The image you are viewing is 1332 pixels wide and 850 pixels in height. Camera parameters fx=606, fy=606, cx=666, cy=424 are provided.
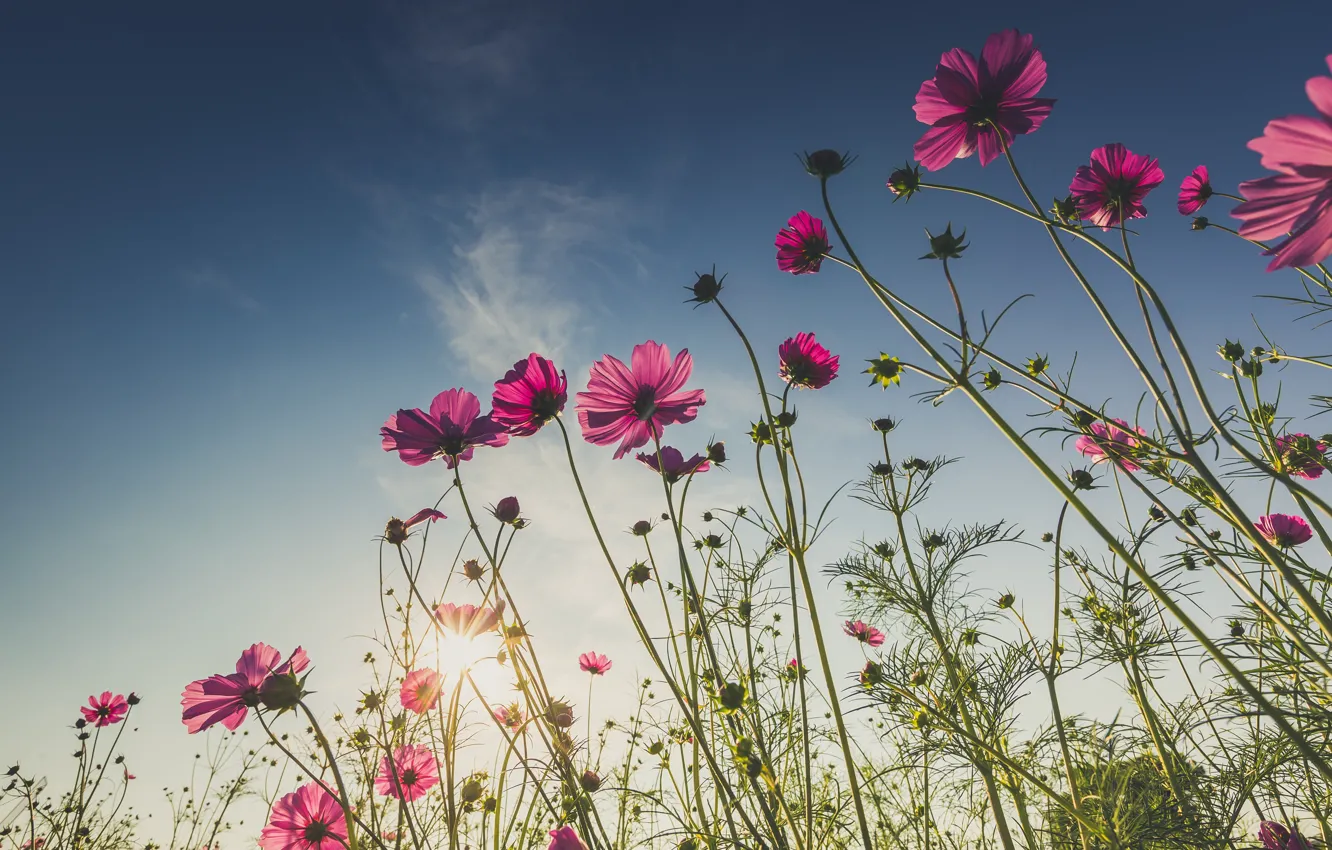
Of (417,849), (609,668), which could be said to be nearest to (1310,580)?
(417,849)

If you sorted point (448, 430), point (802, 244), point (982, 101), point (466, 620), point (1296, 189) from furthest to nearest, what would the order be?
point (466, 620), point (802, 244), point (448, 430), point (982, 101), point (1296, 189)

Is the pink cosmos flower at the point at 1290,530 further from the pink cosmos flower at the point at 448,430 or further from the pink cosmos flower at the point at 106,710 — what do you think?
the pink cosmos flower at the point at 106,710

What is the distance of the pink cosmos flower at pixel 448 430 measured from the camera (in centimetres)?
112

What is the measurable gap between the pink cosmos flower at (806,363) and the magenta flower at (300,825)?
4.16 feet

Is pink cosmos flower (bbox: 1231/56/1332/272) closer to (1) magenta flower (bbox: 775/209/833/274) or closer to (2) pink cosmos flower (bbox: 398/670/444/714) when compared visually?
(1) magenta flower (bbox: 775/209/833/274)

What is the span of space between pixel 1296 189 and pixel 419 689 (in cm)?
158

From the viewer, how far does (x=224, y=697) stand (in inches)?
41.8

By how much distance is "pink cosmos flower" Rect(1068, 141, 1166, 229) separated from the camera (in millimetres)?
1180

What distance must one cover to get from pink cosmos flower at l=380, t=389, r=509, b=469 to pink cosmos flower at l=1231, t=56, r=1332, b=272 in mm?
1027

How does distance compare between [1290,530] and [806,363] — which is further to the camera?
[1290,530]

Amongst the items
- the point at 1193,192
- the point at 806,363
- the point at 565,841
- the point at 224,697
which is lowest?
the point at 565,841

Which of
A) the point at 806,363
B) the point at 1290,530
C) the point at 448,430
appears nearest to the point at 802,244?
the point at 806,363

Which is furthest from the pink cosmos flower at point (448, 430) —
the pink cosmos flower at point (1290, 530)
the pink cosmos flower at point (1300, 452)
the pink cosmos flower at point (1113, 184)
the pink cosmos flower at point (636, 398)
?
the pink cosmos flower at point (1290, 530)

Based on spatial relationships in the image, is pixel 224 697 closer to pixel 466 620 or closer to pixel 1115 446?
pixel 466 620
